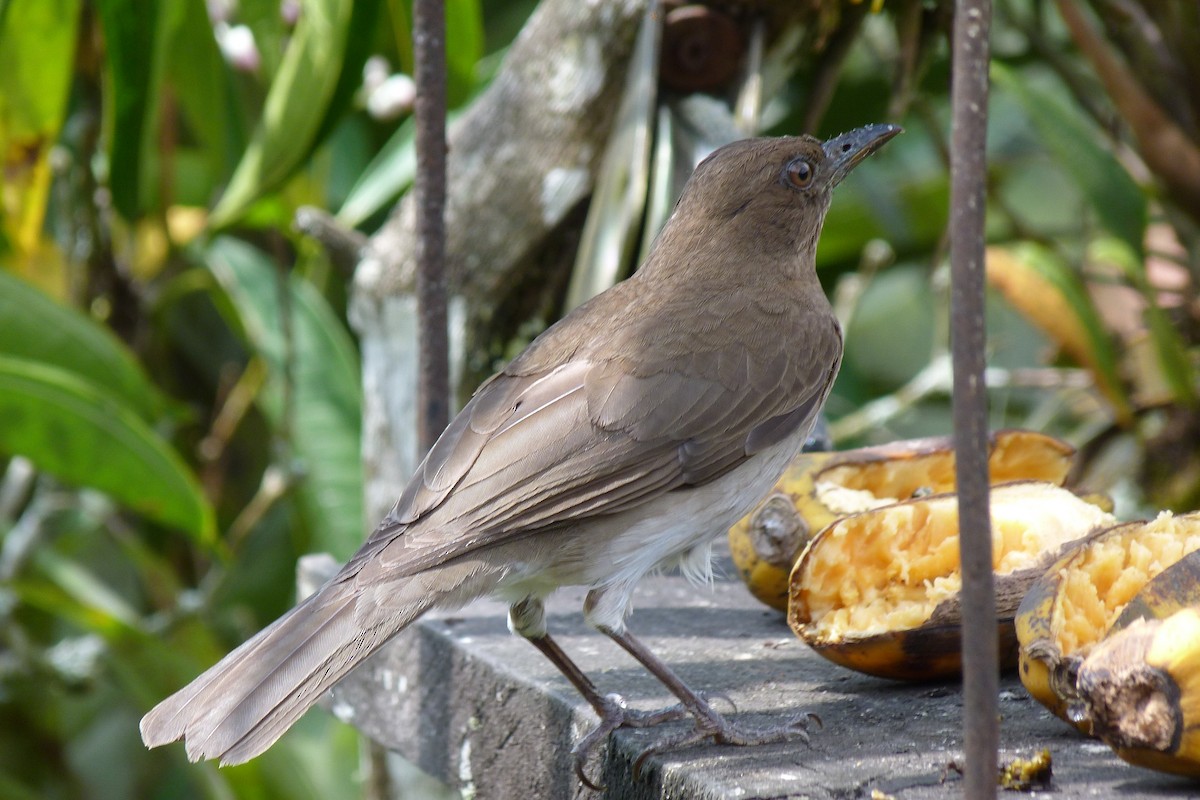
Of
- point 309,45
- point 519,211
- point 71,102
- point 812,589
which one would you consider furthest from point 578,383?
point 71,102

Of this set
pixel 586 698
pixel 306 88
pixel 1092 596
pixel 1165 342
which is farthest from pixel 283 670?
pixel 1165 342

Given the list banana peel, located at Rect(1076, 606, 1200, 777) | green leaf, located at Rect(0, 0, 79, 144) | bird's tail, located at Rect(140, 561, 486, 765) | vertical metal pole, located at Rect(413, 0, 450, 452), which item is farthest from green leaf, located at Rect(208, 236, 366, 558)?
banana peel, located at Rect(1076, 606, 1200, 777)

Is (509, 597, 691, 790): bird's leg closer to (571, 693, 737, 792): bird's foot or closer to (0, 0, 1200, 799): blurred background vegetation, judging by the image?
(571, 693, 737, 792): bird's foot

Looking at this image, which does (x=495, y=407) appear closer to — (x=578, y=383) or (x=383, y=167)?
(x=578, y=383)

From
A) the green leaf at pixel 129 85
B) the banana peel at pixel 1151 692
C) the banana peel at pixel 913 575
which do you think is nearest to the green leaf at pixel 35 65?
the green leaf at pixel 129 85

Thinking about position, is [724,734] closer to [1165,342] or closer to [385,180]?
[1165,342]

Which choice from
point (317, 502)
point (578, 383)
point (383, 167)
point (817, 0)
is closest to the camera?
point (578, 383)
